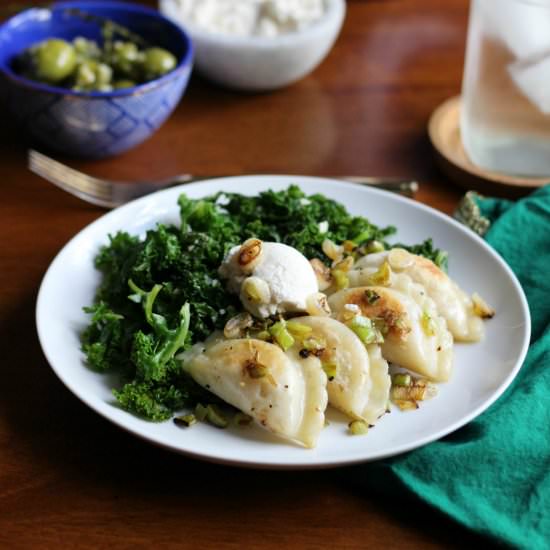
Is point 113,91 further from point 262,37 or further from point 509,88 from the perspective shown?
point 509,88

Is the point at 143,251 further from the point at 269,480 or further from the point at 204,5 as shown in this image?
the point at 204,5

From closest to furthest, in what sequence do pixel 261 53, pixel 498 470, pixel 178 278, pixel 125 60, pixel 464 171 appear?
pixel 498 470
pixel 178 278
pixel 464 171
pixel 125 60
pixel 261 53

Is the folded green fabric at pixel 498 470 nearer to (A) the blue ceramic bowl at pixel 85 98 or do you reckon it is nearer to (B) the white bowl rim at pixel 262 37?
(A) the blue ceramic bowl at pixel 85 98

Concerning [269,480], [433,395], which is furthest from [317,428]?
[433,395]

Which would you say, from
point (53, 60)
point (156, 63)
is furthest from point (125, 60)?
point (53, 60)

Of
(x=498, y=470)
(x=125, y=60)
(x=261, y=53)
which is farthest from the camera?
(x=261, y=53)

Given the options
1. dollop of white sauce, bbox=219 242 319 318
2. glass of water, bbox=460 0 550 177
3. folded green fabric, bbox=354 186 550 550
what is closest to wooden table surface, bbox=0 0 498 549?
folded green fabric, bbox=354 186 550 550
